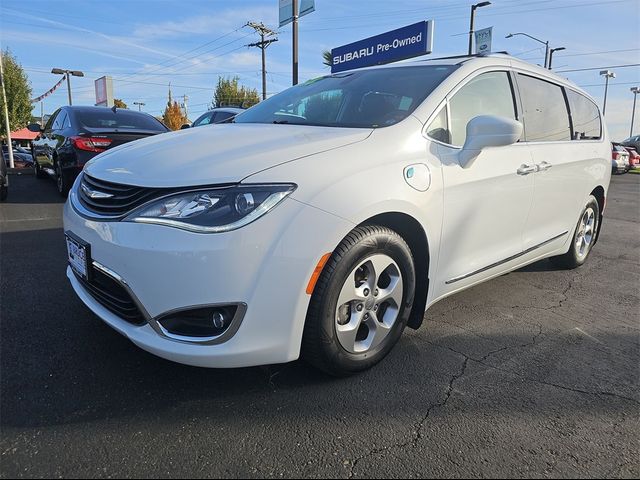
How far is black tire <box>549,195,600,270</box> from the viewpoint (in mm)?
4305

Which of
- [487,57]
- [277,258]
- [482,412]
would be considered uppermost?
[487,57]

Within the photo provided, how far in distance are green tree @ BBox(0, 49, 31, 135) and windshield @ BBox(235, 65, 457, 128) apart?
28.4 meters

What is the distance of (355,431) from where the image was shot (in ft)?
6.47

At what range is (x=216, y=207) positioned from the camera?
191cm

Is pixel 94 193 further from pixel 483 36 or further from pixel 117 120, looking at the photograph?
pixel 483 36

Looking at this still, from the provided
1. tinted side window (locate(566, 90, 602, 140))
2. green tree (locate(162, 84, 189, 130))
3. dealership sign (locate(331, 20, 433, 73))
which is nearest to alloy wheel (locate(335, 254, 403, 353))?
tinted side window (locate(566, 90, 602, 140))

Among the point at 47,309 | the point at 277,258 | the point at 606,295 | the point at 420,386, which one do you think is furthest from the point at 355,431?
the point at 606,295

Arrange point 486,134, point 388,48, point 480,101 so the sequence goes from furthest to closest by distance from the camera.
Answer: point 388,48 < point 480,101 < point 486,134

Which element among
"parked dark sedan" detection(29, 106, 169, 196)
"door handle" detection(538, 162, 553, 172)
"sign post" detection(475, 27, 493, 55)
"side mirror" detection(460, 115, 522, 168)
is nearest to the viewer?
"side mirror" detection(460, 115, 522, 168)

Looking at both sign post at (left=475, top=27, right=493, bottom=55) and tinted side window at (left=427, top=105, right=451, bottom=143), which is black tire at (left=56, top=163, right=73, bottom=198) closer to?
tinted side window at (left=427, top=105, right=451, bottom=143)

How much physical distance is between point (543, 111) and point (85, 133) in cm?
571

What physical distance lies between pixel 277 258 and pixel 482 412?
3.85 feet

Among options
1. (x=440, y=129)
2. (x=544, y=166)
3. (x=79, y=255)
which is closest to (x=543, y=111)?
(x=544, y=166)

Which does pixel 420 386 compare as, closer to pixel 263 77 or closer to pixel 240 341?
pixel 240 341
